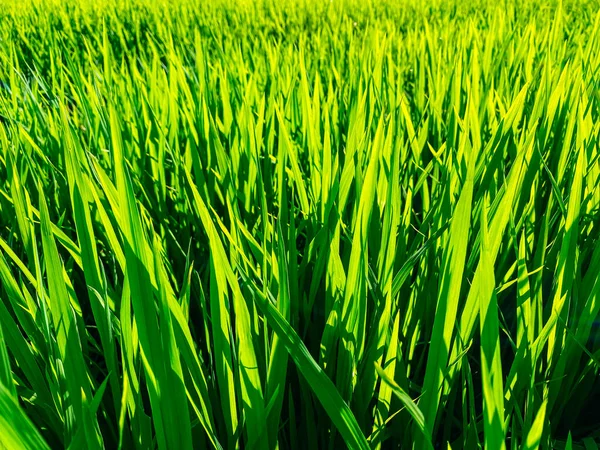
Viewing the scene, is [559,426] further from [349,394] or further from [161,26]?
[161,26]

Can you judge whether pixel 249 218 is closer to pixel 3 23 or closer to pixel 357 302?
pixel 357 302

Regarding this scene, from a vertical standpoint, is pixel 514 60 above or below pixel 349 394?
above

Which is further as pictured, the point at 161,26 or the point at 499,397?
the point at 161,26

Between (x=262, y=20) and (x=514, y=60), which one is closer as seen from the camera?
(x=514, y=60)

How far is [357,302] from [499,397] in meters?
0.16

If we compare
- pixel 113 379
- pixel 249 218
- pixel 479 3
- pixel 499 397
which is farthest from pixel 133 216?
pixel 479 3

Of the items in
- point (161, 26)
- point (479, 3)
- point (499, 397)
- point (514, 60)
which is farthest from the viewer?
point (479, 3)

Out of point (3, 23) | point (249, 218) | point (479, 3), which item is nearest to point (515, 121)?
point (249, 218)

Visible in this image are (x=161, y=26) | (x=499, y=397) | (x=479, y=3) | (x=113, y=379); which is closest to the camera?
(x=499, y=397)

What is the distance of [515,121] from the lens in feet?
2.52

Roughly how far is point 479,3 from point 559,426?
9.04 feet

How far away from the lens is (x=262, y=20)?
263cm

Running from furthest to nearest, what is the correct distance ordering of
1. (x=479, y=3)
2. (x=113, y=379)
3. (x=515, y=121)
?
1. (x=479, y=3)
2. (x=515, y=121)
3. (x=113, y=379)

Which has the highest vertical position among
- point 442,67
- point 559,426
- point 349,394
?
point 442,67
